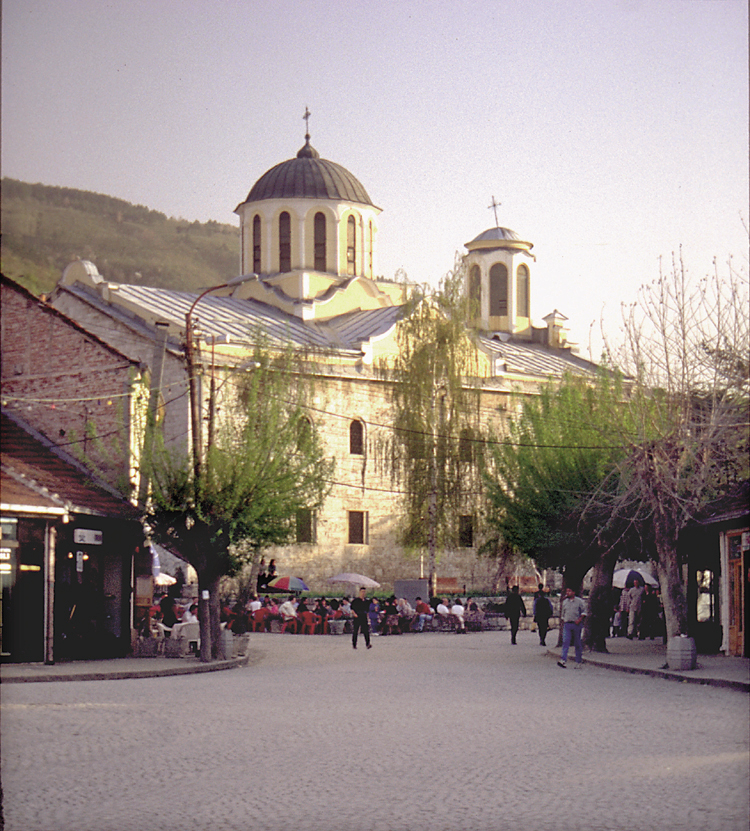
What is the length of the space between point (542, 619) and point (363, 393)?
2136 centimetres

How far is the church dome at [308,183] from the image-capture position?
55938 millimetres

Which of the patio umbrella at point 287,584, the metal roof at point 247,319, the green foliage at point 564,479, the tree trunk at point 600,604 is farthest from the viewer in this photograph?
the metal roof at point 247,319

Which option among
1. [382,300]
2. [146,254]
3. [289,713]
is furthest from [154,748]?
[382,300]

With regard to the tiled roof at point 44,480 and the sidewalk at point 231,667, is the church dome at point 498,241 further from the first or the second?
the sidewalk at point 231,667

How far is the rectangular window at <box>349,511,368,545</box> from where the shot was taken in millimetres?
50156

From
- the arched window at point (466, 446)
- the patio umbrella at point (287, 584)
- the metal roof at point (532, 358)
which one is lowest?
the patio umbrella at point (287, 584)

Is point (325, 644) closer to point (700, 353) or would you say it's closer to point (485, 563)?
point (700, 353)

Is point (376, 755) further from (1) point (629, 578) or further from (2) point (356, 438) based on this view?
(2) point (356, 438)

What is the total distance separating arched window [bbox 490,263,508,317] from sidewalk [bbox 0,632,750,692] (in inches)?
1493

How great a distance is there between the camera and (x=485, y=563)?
52375mm

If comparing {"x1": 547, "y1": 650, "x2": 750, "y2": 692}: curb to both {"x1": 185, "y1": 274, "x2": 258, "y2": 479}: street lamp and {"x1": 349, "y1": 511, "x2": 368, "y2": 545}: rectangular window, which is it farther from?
{"x1": 349, "y1": 511, "x2": 368, "y2": 545}: rectangular window

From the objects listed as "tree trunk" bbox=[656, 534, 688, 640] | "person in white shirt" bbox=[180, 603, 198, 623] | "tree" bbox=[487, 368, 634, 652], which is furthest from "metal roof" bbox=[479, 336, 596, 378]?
"tree trunk" bbox=[656, 534, 688, 640]

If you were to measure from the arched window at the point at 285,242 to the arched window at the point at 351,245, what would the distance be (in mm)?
2558

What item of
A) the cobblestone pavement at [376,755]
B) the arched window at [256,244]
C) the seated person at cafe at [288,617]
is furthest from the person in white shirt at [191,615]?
the arched window at [256,244]
